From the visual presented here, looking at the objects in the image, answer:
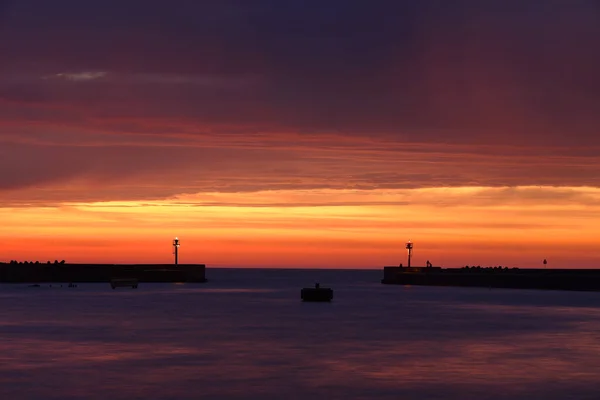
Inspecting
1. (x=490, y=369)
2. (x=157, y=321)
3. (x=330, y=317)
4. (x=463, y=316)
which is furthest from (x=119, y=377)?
(x=463, y=316)

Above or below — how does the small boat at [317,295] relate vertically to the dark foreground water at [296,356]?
above

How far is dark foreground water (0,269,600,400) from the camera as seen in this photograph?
3008cm

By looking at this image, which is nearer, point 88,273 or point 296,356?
point 296,356

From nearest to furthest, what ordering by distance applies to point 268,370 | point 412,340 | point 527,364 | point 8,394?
point 8,394, point 268,370, point 527,364, point 412,340

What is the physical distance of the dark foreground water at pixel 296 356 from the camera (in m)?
30.1

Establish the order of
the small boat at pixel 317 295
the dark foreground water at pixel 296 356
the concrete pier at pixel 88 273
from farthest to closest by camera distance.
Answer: the concrete pier at pixel 88 273 < the small boat at pixel 317 295 < the dark foreground water at pixel 296 356

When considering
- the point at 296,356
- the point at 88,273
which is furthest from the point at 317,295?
the point at 88,273

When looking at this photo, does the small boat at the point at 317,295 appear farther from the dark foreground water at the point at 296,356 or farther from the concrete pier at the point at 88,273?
the concrete pier at the point at 88,273

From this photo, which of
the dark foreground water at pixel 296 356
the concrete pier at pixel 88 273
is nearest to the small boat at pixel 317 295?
the dark foreground water at pixel 296 356

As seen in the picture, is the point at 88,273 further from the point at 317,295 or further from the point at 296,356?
the point at 296,356

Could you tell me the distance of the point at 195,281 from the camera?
190 m

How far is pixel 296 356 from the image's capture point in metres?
40.0

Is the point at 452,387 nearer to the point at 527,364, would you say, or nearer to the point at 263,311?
the point at 527,364

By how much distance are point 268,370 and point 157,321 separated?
28.5 metres
